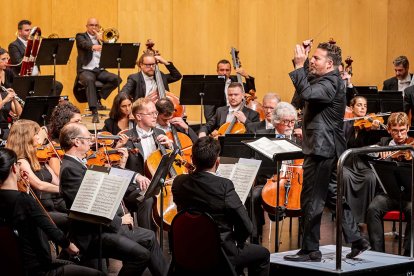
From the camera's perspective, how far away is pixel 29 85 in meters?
9.27

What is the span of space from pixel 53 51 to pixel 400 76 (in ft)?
14.4

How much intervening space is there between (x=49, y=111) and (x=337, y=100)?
3714 mm

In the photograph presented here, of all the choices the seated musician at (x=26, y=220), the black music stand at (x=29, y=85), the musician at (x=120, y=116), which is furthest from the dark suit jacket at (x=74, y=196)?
the black music stand at (x=29, y=85)

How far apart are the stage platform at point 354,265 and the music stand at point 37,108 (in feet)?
10.8

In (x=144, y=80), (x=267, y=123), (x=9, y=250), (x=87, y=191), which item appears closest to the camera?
(x=9, y=250)

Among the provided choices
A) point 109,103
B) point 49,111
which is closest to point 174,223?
point 49,111

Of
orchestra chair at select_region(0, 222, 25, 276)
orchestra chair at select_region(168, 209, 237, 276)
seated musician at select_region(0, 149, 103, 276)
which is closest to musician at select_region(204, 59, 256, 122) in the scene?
orchestra chair at select_region(168, 209, 237, 276)

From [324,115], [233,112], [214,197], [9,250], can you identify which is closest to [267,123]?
[233,112]

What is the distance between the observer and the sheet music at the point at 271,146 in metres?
5.75

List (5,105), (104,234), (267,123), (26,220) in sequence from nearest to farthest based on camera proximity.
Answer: (26,220), (104,234), (267,123), (5,105)

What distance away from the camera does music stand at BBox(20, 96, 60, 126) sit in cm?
811

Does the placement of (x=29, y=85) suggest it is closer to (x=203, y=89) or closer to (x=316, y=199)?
(x=203, y=89)

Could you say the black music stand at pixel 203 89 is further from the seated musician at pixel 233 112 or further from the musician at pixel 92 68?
the musician at pixel 92 68

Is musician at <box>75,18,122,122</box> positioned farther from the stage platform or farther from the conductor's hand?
the stage platform
